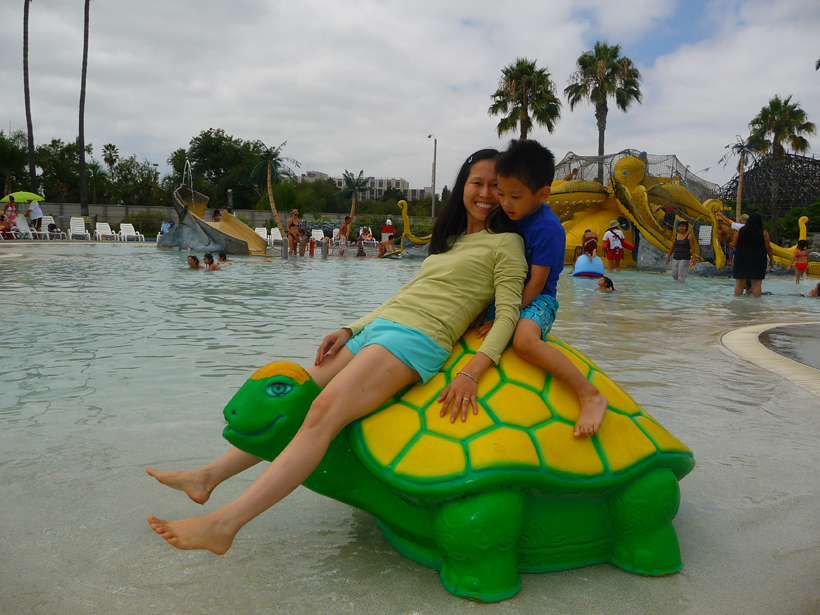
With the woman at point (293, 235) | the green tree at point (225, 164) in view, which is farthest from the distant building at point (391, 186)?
the woman at point (293, 235)

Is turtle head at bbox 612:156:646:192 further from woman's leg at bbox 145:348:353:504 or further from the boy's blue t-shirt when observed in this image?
woman's leg at bbox 145:348:353:504

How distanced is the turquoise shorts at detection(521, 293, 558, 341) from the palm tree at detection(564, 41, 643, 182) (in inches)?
1210

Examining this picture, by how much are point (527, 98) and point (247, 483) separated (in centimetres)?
3093

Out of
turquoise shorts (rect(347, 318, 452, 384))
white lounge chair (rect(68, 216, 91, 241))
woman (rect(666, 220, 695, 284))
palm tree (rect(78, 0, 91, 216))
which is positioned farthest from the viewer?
palm tree (rect(78, 0, 91, 216))

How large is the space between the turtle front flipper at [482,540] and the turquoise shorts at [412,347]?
1.58 ft

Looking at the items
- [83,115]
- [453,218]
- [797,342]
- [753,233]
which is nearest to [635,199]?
[753,233]

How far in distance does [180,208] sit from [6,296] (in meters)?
16.9

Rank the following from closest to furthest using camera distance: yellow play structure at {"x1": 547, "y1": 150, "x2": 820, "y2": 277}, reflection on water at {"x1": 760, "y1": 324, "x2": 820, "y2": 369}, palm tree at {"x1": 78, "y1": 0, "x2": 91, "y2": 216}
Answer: reflection on water at {"x1": 760, "y1": 324, "x2": 820, "y2": 369} → yellow play structure at {"x1": 547, "y1": 150, "x2": 820, "y2": 277} → palm tree at {"x1": 78, "y1": 0, "x2": 91, "y2": 216}

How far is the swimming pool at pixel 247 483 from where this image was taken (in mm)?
1941

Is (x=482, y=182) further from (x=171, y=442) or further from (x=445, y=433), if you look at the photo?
(x=171, y=442)

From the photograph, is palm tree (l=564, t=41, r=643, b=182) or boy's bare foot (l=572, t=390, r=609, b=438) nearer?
A: boy's bare foot (l=572, t=390, r=609, b=438)

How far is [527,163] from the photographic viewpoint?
2.32m

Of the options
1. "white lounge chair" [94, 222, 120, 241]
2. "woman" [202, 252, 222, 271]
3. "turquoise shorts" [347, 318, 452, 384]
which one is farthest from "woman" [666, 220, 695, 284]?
"white lounge chair" [94, 222, 120, 241]

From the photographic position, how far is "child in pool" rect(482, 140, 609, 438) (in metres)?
2.21
